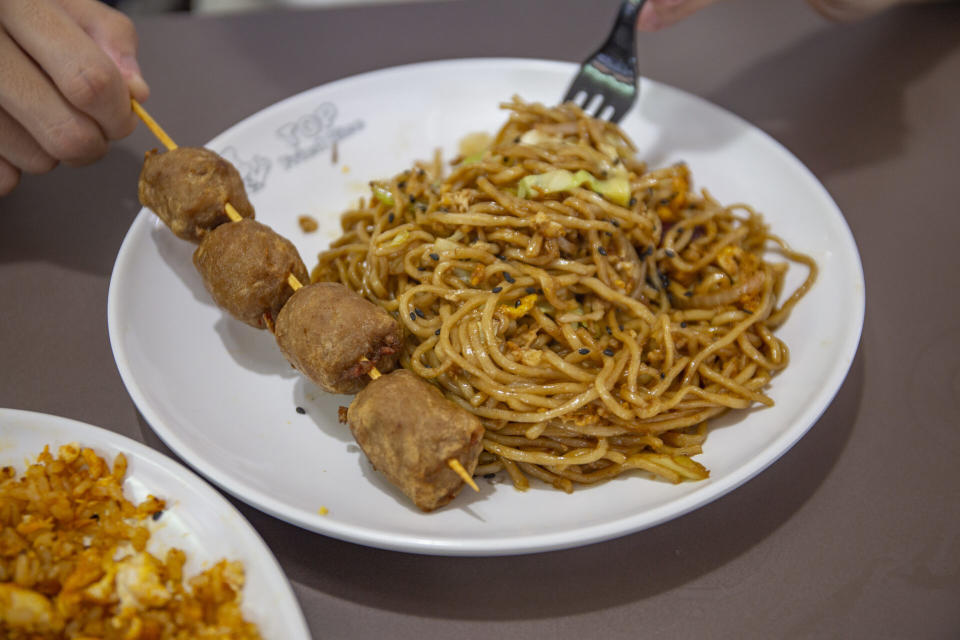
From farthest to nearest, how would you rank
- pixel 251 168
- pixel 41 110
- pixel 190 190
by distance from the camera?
pixel 251 168 < pixel 41 110 < pixel 190 190

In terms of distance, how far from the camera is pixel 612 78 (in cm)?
441

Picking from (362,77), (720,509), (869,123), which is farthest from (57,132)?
(869,123)

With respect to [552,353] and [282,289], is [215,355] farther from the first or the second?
[552,353]

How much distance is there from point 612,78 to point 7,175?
3776 millimetres

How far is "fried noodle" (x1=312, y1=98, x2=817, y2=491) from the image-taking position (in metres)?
3.20

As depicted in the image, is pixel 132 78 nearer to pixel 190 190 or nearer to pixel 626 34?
pixel 190 190

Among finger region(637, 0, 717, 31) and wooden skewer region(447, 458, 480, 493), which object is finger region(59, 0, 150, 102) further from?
finger region(637, 0, 717, 31)

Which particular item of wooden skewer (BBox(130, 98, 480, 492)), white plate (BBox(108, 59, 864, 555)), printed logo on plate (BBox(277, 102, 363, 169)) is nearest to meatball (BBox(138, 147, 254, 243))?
wooden skewer (BBox(130, 98, 480, 492))

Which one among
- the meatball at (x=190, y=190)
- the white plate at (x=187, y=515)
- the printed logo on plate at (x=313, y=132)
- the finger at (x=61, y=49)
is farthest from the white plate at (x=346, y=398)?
the finger at (x=61, y=49)

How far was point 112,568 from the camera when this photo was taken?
2580 millimetres

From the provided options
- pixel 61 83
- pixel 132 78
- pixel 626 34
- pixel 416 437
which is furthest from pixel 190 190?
pixel 626 34

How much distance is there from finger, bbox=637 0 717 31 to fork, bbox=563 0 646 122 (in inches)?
13.0

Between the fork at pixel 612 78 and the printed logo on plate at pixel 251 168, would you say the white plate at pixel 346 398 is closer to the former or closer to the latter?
the printed logo on plate at pixel 251 168

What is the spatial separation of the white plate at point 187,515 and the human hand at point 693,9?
4.01 metres
